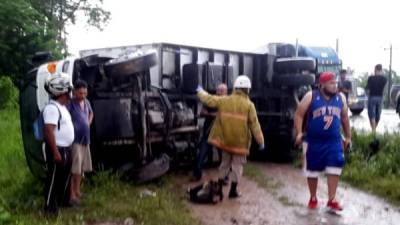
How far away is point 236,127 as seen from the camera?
6.93 meters

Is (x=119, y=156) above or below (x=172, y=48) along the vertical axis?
below

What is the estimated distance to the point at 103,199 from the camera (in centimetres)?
643

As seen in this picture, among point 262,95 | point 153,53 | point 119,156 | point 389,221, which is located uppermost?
point 153,53

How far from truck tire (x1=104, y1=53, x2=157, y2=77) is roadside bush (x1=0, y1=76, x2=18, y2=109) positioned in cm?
1362

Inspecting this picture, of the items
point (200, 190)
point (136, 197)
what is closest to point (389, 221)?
point (200, 190)

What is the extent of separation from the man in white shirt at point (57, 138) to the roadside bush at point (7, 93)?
48.9 feet

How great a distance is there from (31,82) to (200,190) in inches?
108

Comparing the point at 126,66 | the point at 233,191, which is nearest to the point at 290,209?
the point at 233,191

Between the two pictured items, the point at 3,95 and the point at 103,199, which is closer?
the point at 103,199

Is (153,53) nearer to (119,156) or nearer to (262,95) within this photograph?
(119,156)

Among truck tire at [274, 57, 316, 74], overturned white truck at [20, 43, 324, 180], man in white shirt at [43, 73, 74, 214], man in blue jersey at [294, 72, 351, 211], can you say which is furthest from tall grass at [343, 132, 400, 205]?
man in white shirt at [43, 73, 74, 214]

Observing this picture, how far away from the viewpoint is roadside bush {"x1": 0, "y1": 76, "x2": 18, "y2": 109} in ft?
63.7

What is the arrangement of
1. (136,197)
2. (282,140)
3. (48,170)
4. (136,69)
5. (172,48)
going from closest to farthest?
1. (48,170)
2. (136,197)
3. (136,69)
4. (172,48)
5. (282,140)

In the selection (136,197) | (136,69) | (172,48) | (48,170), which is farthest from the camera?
(172,48)
